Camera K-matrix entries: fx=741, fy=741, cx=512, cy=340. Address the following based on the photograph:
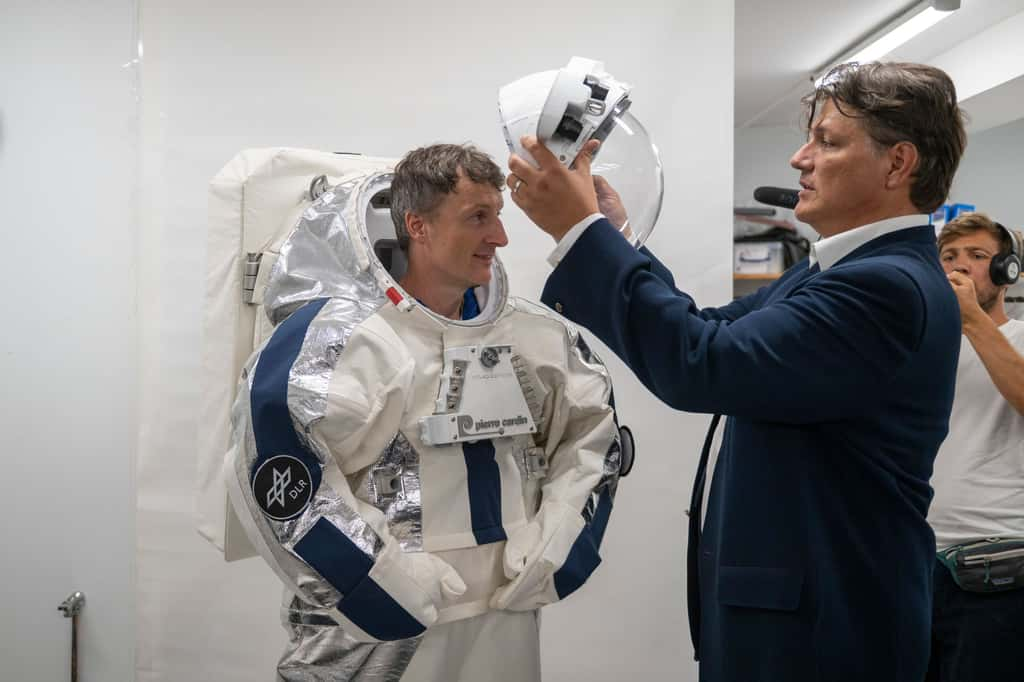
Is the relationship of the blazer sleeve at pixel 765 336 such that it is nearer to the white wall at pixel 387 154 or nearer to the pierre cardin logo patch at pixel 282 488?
the pierre cardin logo patch at pixel 282 488

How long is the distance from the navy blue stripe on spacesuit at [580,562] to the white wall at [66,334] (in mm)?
1511

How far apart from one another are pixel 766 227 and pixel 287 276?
13.6ft

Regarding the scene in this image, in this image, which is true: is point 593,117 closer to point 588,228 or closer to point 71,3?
point 588,228

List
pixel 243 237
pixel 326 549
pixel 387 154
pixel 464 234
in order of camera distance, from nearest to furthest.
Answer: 1. pixel 326 549
2. pixel 464 234
3. pixel 243 237
4. pixel 387 154

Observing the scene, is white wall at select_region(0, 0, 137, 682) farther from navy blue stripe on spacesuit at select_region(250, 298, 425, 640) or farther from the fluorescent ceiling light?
the fluorescent ceiling light

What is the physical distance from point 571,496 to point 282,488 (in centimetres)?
66

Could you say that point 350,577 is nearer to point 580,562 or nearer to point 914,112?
point 580,562

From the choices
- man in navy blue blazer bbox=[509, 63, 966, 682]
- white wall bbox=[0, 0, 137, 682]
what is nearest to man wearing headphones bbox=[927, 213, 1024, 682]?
man in navy blue blazer bbox=[509, 63, 966, 682]

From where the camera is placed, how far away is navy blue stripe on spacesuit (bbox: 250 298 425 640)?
4.52ft

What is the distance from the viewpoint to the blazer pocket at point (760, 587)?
1281 millimetres

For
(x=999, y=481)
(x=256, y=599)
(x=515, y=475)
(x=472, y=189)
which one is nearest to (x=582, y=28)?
(x=472, y=189)

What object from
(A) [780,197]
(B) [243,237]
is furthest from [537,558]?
(B) [243,237]

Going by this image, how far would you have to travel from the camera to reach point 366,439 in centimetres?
155

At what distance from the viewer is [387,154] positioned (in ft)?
8.93
